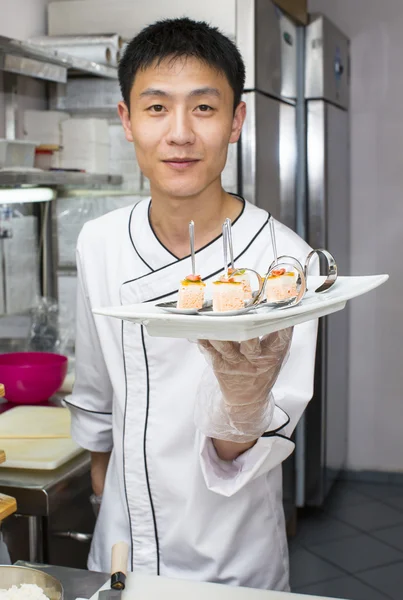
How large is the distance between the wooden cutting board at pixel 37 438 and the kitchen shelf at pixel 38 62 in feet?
Result: 3.51

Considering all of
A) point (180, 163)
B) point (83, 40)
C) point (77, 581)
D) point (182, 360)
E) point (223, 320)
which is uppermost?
point (83, 40)

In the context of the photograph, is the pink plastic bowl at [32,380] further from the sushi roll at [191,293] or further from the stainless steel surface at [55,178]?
the sushi roll at [191,293]

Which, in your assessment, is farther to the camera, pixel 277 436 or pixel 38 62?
pixel 38 62

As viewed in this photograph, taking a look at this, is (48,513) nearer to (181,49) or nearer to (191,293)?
(191,293)

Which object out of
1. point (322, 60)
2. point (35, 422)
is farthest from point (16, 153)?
point (322, 60)

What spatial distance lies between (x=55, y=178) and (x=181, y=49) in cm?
121

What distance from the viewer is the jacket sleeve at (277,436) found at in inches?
57.2

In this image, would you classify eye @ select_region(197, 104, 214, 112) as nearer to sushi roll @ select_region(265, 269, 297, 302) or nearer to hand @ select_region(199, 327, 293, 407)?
sushi roll @ select_region(265, 269, 297, 302)

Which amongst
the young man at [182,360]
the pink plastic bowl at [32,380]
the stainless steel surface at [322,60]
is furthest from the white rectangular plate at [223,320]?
the stainless steel surface at [322,60]

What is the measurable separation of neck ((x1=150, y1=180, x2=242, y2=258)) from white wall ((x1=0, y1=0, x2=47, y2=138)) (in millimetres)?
1567

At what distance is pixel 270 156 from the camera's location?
3.26 meters

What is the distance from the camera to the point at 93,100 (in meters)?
3.23

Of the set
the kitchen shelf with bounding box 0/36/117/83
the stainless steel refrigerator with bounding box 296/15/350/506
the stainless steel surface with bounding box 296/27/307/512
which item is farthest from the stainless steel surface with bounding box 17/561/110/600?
the stainless steel refrigerator with bounding box 296/15/350/506

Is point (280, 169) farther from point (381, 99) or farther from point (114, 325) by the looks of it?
point (114, 325)
